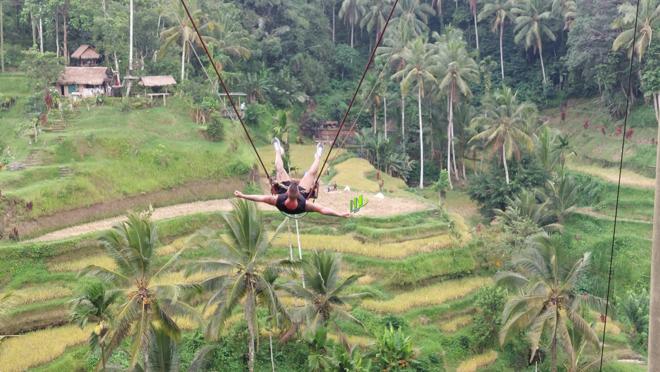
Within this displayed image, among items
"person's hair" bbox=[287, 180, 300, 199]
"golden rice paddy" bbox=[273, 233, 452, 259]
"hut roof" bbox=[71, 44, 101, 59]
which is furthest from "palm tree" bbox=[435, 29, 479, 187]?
"person's hair" bbox=[287, 180, 300, 199]

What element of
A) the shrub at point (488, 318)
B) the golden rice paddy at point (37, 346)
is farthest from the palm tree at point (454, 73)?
the golden rice paddy at point (37, 346)

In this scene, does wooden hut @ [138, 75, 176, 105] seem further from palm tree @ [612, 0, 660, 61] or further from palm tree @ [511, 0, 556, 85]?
palm tree @ [511, 0, 556, 85]

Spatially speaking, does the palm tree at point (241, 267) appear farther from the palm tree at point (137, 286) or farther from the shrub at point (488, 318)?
the shrub at point (488, 318)

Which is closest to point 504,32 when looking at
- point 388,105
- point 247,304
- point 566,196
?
point 388,105

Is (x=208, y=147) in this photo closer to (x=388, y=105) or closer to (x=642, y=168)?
(x=388, y=105)

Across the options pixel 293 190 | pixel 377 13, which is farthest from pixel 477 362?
pixel 377 13

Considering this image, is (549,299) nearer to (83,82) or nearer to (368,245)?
(368,245)

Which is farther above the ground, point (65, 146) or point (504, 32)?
point (504, 32)
